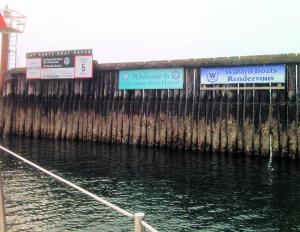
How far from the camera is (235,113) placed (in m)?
21.1

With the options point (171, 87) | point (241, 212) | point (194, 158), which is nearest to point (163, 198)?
point (241, 212)

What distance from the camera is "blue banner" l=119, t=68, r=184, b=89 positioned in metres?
23.5

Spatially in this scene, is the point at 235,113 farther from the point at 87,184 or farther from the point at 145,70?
the point at 87,184

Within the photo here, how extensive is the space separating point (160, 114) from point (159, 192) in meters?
11.0

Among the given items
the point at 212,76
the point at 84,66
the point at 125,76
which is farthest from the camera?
the point at 84,66

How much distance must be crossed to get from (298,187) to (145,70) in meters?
13.7

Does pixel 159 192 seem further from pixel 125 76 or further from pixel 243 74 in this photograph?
pixel 125 76

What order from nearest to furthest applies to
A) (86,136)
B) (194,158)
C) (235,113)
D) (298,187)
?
(298,187), (194,158), (235,113), (86,136)

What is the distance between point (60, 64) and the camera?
27.9 m

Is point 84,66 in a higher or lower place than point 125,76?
higher

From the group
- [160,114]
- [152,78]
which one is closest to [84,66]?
[152,78]

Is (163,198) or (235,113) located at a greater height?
(235,113)

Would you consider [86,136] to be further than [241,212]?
Yes

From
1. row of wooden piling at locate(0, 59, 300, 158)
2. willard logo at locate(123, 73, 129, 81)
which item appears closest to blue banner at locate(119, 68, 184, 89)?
willard logo at locate(123, 73, 129, 81)
